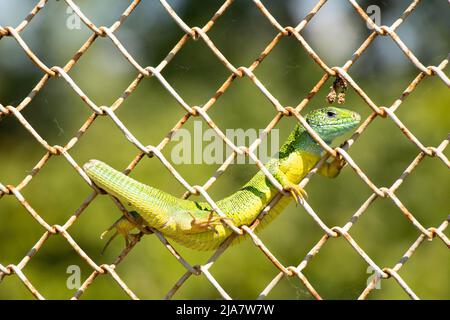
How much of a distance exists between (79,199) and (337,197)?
3.05 meters

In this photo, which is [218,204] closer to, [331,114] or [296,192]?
[296,192]

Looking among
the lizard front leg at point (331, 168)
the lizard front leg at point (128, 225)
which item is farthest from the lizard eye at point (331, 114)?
the lizard front leg at point (128, 225)

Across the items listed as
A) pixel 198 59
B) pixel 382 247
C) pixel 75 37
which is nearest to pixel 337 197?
pixel 382 247

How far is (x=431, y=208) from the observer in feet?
25.2

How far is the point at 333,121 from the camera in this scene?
349 centimetres

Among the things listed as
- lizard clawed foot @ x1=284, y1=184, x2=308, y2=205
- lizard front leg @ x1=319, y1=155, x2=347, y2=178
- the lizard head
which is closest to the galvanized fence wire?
lizard clawed foot @ x1=284, y1=184, x2=308, y2=205

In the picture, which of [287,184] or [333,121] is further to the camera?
[333,121]

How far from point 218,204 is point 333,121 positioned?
2.36 feet

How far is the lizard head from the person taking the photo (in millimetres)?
3449

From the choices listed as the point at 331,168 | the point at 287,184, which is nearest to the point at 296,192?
the point at 287,184

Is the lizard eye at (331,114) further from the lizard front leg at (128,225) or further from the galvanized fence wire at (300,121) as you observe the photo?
the lizard front leg at (128,225)

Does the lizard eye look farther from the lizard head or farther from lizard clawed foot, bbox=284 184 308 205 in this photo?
lizard clawed foot, bbox=284 184 308 205

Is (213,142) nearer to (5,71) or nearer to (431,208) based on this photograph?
(431,208)

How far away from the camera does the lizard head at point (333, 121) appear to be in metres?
3.45
